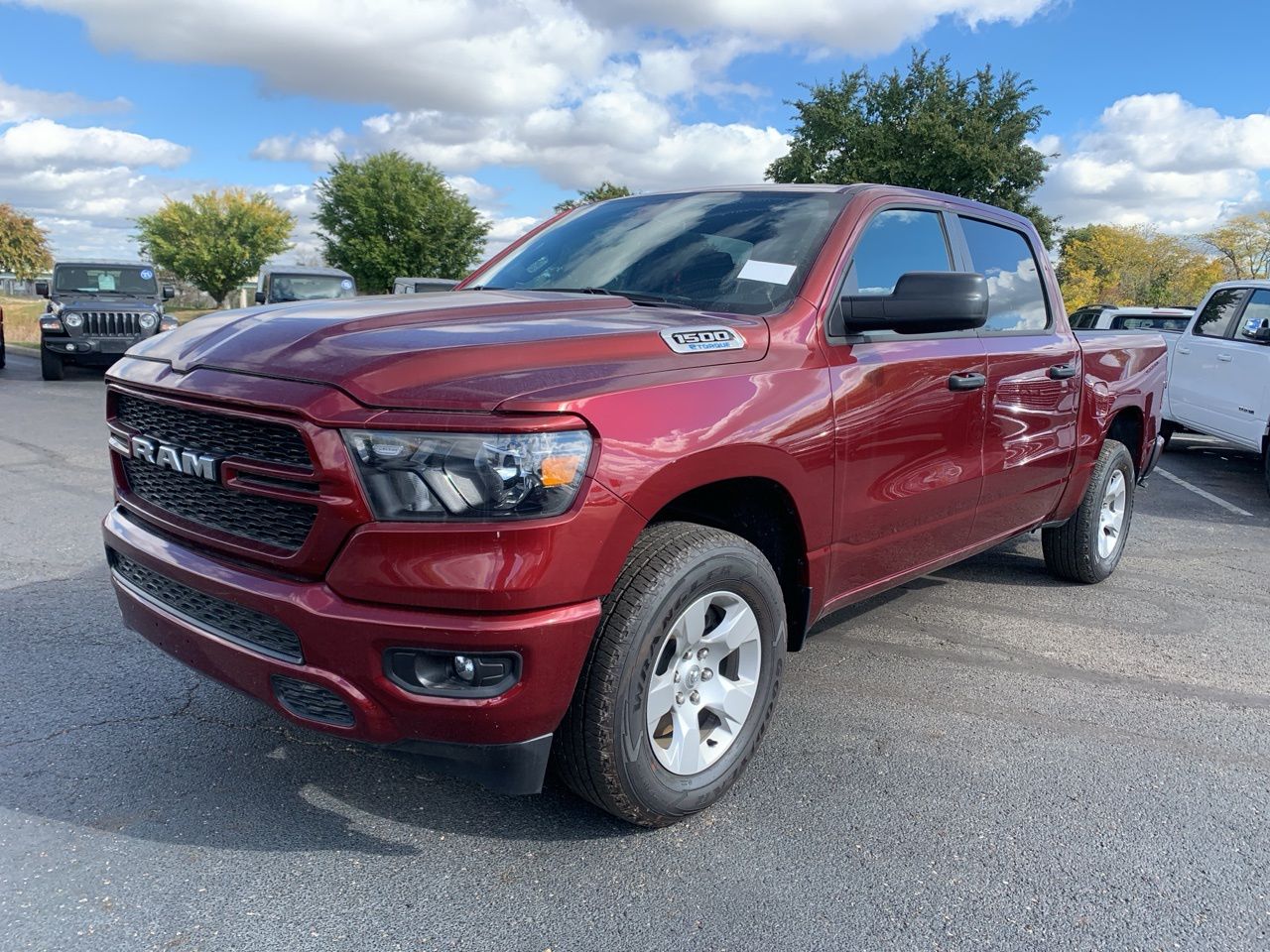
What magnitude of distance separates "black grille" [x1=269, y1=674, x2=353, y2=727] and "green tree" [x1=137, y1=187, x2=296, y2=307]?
49.5 m

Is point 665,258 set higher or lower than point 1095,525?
higher

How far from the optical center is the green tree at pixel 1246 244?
4191 centimetres

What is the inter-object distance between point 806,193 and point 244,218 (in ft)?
165

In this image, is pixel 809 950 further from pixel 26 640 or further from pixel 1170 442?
pixel 1170 442

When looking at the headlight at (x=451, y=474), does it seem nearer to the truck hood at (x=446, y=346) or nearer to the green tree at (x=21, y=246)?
the truck hood at (x=446, y=346)

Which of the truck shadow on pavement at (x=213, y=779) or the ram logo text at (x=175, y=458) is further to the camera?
the truck shadow on pavement at (x=213, y=779)

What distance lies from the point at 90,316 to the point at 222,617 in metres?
14.3

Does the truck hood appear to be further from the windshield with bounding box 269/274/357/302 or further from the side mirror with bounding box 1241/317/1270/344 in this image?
the windshield with bounding box 269/274/357/302

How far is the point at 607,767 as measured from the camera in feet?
8.06

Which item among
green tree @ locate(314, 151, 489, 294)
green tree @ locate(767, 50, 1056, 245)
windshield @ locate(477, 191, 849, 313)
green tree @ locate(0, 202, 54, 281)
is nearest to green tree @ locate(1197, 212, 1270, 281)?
green tree @ locate(767, 50, 1056, 245)

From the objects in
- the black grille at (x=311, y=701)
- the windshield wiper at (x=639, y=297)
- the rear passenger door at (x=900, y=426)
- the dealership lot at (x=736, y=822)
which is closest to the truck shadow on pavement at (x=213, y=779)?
the dealership lot at (x=736, y=822)

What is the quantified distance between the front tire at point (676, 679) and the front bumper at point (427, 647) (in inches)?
4.3

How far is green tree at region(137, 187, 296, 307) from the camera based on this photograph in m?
46.9

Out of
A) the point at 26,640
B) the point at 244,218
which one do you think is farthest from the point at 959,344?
the point at 244,218
